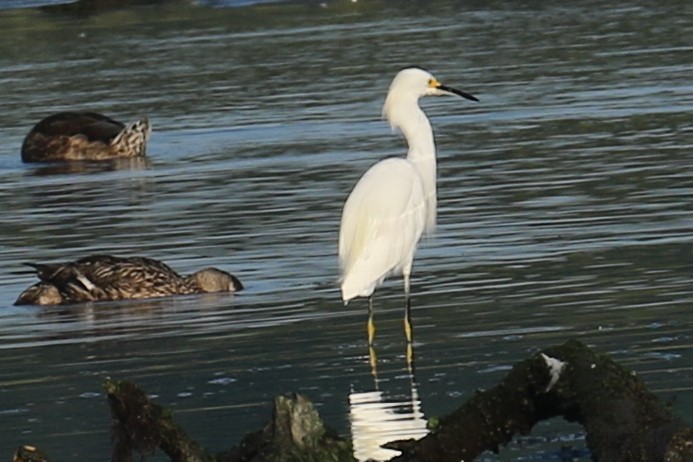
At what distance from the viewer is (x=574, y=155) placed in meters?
22.7

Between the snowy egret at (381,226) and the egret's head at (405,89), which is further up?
the egret's head at (405,89)

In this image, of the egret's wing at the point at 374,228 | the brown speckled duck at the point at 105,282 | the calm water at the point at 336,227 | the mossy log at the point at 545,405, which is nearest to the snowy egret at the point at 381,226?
the egret's wing at the point at 374,228

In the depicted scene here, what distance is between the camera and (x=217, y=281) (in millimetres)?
15664

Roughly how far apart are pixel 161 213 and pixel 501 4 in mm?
30434

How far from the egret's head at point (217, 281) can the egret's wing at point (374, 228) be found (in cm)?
205

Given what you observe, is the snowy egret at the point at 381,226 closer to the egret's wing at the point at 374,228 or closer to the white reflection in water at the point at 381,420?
the egret's wing at the point at 374,228

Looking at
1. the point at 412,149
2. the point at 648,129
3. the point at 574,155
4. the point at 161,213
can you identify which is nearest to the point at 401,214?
the point at 412,149

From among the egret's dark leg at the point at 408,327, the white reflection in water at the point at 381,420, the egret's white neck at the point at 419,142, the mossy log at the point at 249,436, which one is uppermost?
the mossy log at the point at 249,436

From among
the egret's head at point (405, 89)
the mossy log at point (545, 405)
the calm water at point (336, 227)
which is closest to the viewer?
the mossy log at point (545, 405)

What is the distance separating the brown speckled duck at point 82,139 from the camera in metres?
26.7

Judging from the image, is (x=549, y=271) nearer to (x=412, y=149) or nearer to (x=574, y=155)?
(x=412, y=149)

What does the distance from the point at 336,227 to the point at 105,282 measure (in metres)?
2.76

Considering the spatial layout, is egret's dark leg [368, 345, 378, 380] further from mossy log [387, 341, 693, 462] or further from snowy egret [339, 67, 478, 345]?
mossy log [387, 341, 693, 462]

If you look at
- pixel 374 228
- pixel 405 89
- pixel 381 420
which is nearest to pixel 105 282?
pixel 405 89
